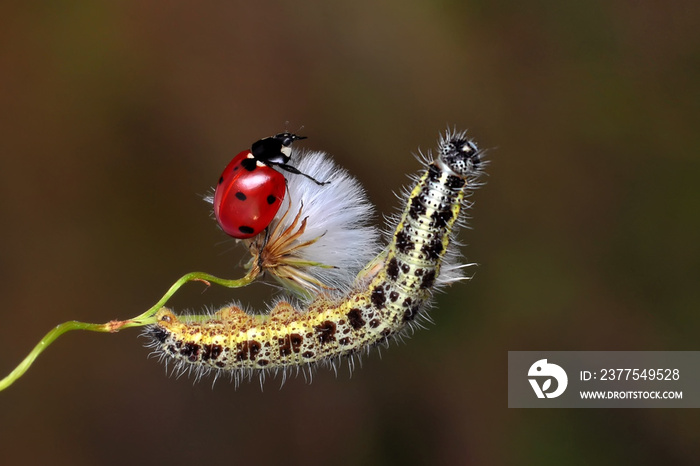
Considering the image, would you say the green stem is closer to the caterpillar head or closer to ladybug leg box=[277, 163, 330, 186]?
ladybug leg box=[277, 163, 330, 186]

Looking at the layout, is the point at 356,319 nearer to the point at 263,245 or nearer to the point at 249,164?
the point at 263,245

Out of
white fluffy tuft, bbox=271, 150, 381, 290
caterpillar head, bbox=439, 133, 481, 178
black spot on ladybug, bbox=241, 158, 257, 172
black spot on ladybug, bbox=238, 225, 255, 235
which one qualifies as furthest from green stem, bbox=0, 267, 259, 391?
caterpillar head, bbox=439, 133, 481, 178

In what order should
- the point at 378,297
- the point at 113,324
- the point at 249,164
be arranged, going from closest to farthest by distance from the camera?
the point at 113,324 → the point at 378,297 → the point at 249,164

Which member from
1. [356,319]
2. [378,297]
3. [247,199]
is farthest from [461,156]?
[247,199]

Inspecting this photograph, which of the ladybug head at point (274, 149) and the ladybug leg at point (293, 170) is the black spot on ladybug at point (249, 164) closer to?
the ladybug head at point (274, 149)

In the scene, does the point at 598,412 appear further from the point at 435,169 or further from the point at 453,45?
Result: the point at 453,45

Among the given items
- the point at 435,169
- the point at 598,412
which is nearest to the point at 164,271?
the point at 435,169

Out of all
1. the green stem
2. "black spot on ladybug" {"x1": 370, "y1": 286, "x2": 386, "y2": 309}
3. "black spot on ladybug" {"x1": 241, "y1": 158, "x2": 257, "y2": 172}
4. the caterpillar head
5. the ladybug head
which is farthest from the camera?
the ladybug head
